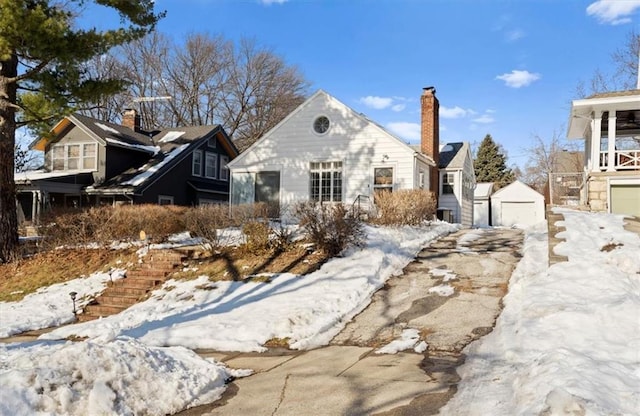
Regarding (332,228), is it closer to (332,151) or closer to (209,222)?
(209,222)

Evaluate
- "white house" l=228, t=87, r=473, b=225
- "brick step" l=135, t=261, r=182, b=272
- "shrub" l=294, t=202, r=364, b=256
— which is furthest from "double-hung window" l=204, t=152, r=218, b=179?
"shrub" l=294, t=202, r=364, b=256

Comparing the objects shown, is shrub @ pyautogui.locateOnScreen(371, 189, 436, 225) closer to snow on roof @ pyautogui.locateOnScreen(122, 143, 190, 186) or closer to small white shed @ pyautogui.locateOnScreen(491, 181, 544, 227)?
snow on roof @ pyautogui.locateOnScreen(122, 143, 190, 186)

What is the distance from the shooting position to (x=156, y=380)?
4582 millimetres

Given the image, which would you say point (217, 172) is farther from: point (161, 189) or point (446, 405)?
point (446, 405)

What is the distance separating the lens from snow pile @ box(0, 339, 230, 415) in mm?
3832

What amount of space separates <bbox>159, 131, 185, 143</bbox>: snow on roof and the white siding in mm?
8555

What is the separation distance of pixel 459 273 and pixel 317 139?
37.2ft

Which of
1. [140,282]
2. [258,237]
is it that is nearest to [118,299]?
[140,282]

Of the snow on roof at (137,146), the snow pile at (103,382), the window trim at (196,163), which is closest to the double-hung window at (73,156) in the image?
the snow on roof at (137,146)

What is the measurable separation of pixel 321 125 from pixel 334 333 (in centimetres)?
1388

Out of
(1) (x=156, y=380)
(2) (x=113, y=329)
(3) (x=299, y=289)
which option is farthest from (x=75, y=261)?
(1) (x=156, y=380)

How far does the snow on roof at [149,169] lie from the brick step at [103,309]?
42.2ft

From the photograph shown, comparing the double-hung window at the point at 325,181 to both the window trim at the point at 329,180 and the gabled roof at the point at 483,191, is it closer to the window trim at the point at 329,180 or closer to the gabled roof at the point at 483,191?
the window trim at the point at 329,180

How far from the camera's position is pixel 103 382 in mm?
4203
